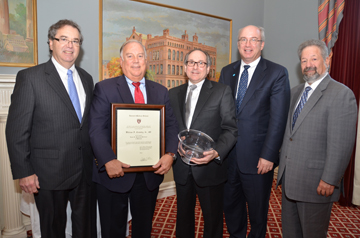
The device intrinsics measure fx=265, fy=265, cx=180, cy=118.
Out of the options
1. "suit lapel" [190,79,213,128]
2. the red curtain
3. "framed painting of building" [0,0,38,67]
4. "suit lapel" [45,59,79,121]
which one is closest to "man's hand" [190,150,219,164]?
"suit lapel" [190,79,213,128]

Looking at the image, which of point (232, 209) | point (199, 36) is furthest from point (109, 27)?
point (232, 209)

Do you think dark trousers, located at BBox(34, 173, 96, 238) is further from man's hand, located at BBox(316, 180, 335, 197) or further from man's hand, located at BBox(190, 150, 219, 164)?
man's hand, located at BBox(316, 180, 335, 197)

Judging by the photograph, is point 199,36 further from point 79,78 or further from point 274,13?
point 79,78

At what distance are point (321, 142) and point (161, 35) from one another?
276cm

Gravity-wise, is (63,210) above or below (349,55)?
below

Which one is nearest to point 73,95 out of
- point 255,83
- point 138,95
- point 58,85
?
point 58,85

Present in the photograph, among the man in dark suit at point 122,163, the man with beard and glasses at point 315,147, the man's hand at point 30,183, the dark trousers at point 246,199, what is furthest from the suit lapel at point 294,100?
the man's hand at point 30,183

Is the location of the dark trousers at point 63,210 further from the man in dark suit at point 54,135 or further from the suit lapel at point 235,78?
the suit lapel at point 235,78

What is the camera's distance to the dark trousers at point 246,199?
2332 millimetres

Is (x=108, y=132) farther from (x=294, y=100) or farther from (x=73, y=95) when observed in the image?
(x=294, y=100)

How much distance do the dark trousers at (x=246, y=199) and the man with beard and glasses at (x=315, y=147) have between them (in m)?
0.25

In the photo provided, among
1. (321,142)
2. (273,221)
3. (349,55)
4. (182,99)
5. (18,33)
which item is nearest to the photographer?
(321,142)

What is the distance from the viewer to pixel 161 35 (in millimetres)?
3896

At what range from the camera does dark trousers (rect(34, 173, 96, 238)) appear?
74.0 inches
